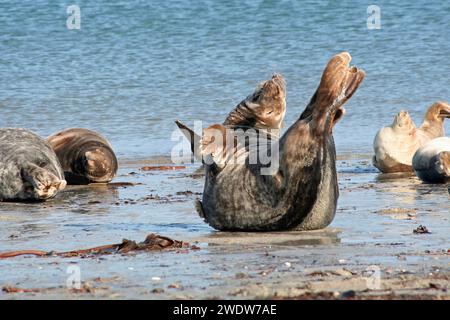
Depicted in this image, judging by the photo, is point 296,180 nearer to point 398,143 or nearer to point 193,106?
point 398,143

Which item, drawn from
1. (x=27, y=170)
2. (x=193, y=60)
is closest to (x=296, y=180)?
(x=27, y=170)

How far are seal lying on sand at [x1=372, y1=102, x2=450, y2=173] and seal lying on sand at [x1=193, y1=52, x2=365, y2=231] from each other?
3.95 metres

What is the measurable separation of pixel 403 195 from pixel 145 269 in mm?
3728

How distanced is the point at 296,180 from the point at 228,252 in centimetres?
72

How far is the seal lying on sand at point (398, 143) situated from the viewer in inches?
428

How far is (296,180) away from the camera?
21.9 feet

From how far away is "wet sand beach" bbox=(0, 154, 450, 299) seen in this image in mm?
5066

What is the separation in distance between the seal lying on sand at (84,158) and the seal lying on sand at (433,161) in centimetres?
297

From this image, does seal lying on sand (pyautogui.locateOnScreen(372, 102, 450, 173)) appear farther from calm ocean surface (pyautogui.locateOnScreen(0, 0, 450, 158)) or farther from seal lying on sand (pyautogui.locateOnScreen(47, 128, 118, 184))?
seal lying on sand (pyautogui.locateOnScreen(47, 128, 118, 184))

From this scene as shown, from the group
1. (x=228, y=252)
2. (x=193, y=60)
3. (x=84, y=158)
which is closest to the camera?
(x=228, y=252)

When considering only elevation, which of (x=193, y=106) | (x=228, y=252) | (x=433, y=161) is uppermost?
(x=193, y=106)

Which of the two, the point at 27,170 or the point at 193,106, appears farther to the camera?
the point at 193,106

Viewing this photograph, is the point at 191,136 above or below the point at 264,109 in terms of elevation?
below
